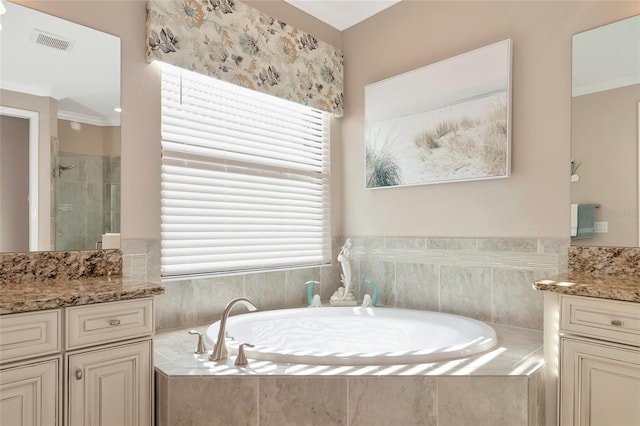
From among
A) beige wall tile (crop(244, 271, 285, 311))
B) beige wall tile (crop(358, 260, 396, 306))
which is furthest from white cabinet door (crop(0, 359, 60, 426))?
beige wall tile (crop(358, 260, 396, 306))

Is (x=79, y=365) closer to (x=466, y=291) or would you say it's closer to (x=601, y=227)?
(x=466, y=291)

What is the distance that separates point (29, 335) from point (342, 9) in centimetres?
296

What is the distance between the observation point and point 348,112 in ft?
11.2

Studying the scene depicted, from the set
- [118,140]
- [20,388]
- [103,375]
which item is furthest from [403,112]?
[20,388]

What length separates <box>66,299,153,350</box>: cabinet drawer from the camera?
1.56m

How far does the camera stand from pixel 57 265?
201 centimetres

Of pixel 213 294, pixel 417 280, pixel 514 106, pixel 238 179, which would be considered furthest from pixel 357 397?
pixel 514 106

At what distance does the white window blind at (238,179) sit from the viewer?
2531mm

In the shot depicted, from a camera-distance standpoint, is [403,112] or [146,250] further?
[403,112]

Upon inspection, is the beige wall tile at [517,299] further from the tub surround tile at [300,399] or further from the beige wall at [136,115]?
the beige wall at [136,115]

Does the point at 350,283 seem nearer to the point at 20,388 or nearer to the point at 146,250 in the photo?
the point at 146,250

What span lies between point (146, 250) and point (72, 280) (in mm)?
429

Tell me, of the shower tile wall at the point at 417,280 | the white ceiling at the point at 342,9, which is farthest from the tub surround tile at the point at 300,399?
the white ceiling at the point at 342,9

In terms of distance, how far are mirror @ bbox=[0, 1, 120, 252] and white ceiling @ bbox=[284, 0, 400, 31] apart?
5.02 feet
